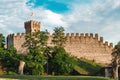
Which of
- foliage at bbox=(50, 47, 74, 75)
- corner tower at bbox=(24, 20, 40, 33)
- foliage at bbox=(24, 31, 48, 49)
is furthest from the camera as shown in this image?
corner tower at bbox=(24, 20, 40, 33)

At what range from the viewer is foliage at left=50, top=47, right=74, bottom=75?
65.9 metres

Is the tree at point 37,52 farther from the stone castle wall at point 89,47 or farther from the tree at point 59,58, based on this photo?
the stone castle wall at point 89,47

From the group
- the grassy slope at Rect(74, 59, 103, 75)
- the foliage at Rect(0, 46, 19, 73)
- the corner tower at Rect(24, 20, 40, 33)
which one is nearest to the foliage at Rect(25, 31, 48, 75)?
the foliage at Rect(0, 46, 19, 73)

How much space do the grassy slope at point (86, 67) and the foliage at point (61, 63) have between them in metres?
2.82

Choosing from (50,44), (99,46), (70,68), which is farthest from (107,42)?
(70,68)

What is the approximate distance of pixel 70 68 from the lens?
6681 centimetres

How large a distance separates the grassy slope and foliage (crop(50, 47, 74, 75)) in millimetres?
2823

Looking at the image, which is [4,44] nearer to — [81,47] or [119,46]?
[81,47]

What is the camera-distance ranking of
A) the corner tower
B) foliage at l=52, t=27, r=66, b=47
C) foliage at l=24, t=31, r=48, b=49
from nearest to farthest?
foliage at l=24, t=31, r=48, b=49 < foliage at l=52, t=27, r=66, b=47 < the corner tower

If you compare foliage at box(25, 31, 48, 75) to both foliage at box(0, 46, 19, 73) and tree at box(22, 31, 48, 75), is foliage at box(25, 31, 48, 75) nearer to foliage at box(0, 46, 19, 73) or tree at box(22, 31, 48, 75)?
tree at box(22, 31, 48, 75)

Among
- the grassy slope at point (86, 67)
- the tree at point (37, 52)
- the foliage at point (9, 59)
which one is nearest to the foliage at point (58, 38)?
the tree at point (37, 52)

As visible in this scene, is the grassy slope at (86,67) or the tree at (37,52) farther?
the grassy slope at (86,67)

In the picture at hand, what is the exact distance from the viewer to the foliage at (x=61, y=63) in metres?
65.9

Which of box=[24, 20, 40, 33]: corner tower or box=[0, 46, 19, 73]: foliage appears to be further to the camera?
box=[24, 20, 40, 33]: corner tower
